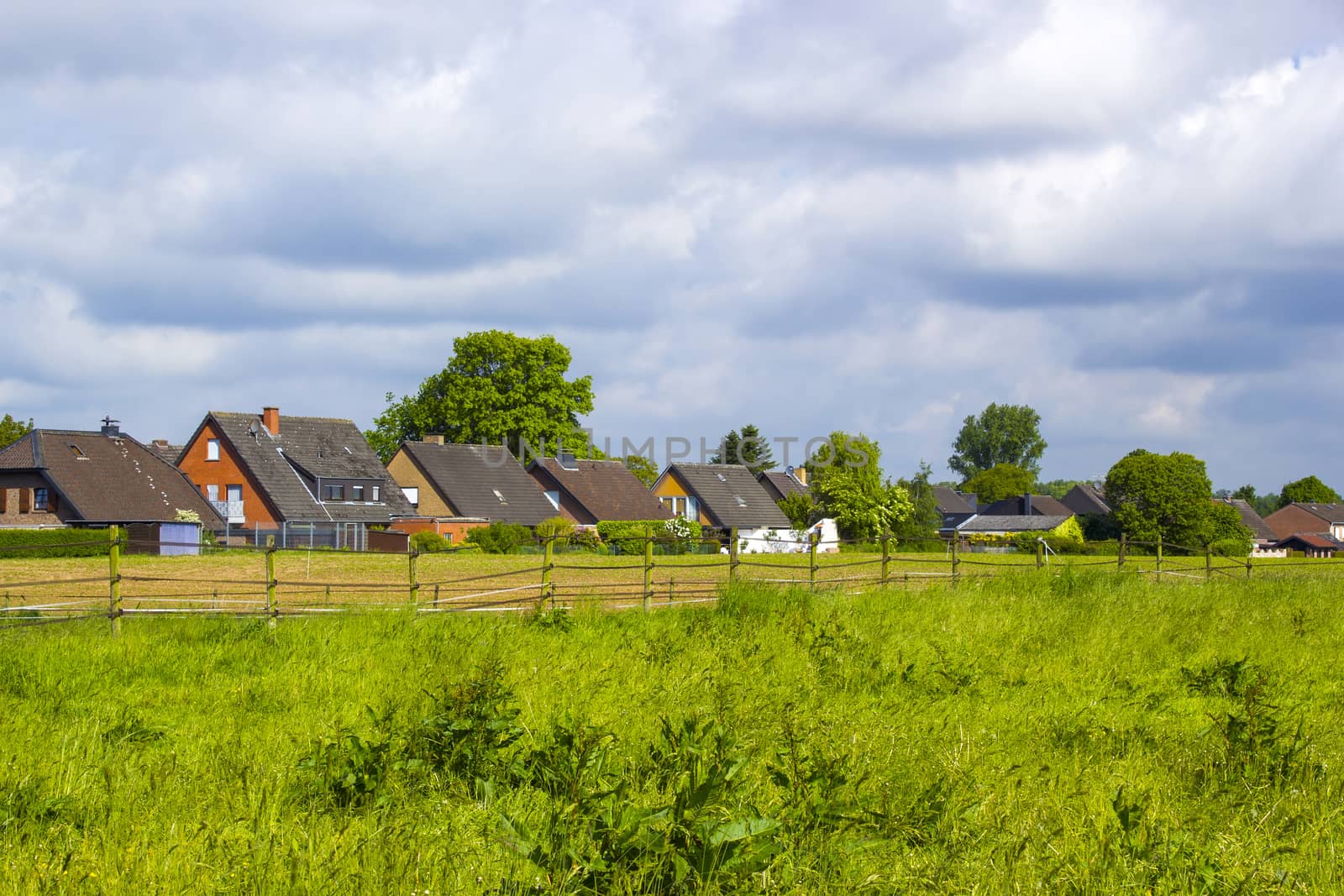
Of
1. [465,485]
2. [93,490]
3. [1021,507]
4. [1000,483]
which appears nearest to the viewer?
[93,490]

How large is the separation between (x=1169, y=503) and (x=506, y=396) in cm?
4385

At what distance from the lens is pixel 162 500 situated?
46594mm

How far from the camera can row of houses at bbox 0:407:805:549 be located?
45.5 m

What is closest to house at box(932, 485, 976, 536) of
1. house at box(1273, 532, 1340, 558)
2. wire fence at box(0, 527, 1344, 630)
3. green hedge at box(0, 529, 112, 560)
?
house at box(1273, 532, 1340, 558)

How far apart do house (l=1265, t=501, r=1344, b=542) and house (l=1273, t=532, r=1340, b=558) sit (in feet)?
19.3

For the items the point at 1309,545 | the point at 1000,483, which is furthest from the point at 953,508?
the point at 1309,545

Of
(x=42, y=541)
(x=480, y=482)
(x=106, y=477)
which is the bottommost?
(x=42, y=541)

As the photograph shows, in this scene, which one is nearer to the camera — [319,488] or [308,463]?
[319,488]

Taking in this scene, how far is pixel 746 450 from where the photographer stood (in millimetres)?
108750

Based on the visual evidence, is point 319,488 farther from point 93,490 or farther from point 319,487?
point 93,490

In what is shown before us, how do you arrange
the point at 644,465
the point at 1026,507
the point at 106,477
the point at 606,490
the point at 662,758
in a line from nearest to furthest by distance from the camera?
the point at 662,758
the point at 106,477
the point at 606,490
the point at 644,465
the point at 1026,507

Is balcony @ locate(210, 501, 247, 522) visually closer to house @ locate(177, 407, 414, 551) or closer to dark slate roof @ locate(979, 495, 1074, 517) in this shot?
house @ locate(177, 407, 414, 551)

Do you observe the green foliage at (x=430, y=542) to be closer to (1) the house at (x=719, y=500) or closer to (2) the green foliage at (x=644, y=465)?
(1) the house at (x=719, y=500)

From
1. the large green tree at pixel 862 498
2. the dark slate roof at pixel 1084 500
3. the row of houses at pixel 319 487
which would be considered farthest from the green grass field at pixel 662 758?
the dark slate roof at pixel 1084 500
